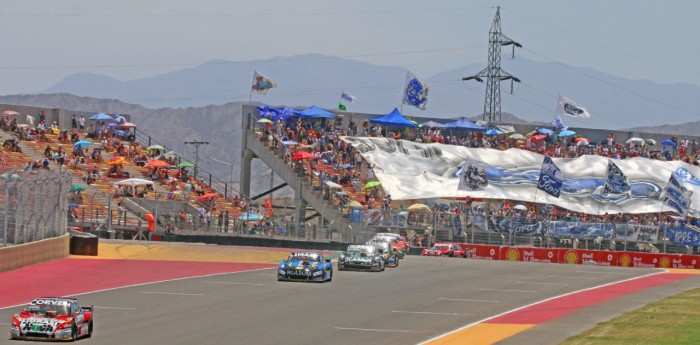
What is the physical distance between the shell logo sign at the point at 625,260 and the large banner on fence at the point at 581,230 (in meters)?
2.16

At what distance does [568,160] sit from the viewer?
83.9 metres

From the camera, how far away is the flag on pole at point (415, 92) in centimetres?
9194

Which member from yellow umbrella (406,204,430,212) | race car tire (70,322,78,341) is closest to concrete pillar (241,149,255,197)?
yellow umbrella (406,204,430,212)

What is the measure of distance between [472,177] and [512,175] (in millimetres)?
5466

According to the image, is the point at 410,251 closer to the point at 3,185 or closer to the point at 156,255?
the point at 156,255

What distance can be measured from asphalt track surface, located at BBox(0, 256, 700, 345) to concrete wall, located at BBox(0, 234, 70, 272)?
5.50 m

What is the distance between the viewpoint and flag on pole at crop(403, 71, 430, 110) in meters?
91.9

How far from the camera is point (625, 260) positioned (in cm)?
6381

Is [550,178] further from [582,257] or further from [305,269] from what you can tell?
[305,269]

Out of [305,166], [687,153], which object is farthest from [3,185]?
[687,153]

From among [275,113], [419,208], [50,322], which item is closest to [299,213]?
[419,208]

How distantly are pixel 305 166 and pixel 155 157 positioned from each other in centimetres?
943

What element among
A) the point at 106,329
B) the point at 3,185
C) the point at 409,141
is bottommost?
the point at 106,329

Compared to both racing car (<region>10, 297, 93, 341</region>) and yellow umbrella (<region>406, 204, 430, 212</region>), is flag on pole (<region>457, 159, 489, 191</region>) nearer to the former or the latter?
yellow umbrella (<region>406, 204, 430, 212</region>)
